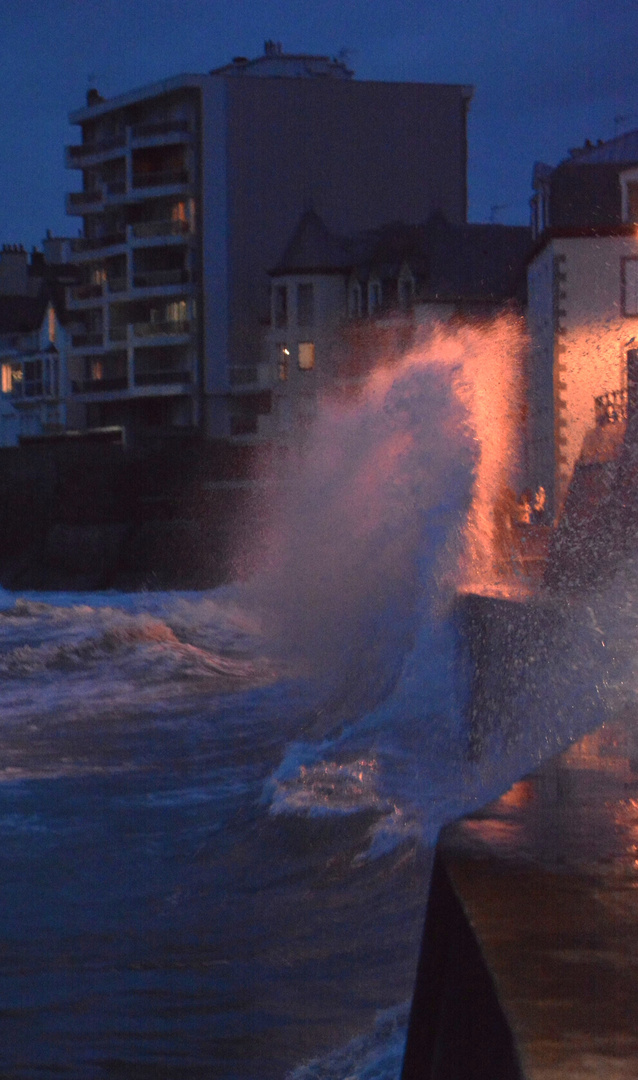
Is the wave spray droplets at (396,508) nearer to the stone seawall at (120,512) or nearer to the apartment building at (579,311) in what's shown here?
the apartment building at (579,311)

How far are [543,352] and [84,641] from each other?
513 inches

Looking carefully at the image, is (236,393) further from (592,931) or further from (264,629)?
(592,931)

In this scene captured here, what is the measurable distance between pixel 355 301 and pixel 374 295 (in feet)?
5.96

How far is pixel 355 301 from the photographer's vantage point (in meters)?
48.4

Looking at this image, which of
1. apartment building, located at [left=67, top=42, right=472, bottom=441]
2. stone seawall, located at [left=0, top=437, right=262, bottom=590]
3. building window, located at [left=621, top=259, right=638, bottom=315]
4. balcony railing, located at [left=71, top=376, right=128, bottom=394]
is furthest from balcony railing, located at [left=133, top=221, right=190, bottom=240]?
building window, located at [left=621, top=259, right=638, bottom=315]

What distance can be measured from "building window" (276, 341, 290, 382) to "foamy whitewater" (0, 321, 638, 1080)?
24.5 metres

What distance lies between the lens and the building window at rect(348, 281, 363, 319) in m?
48.0

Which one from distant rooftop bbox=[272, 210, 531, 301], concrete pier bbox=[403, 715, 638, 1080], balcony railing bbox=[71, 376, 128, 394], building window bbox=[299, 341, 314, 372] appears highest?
distant rooftop bbox=[272, 210, 531, 301]

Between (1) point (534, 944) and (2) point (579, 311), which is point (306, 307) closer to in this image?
(2) point (579, 311)

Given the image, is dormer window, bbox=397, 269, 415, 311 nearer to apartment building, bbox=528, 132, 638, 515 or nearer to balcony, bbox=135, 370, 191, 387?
balcony, bbox=135, 370, 191, 387

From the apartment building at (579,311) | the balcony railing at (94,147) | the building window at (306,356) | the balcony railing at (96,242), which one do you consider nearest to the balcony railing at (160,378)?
the balcony railing at (96,242)

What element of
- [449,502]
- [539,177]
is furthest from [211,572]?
[449,502]

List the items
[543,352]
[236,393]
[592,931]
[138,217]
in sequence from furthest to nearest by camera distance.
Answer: [138,217] → [236,393] → [543,352] → [592,931]

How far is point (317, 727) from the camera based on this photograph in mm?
14117
